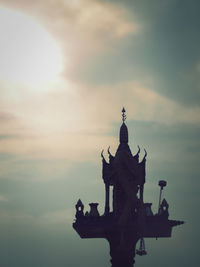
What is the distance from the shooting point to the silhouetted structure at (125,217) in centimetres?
5734

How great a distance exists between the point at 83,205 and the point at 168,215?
905 cm

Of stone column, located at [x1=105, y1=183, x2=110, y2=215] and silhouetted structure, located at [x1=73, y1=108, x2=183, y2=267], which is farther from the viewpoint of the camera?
stone column, located at [x1=105, y1=183, x2=110, y2=215]

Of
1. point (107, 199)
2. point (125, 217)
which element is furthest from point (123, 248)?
point (107, 199)

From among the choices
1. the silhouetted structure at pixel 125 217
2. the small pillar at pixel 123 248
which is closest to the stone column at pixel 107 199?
the silhouetted structure at pixel 125 217

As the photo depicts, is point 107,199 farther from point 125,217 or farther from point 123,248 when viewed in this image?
point 123,248

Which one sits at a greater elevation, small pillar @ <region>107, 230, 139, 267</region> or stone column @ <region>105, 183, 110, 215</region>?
stone column @ <region>105, 183, 110, 215</region>

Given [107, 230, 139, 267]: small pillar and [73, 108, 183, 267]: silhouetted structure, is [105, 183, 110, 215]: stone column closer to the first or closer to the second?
[73, 108, 183, 267]: silhouetted structure

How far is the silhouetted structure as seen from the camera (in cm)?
5734

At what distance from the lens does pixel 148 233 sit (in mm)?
58094

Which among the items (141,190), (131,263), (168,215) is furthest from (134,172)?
(131,263)

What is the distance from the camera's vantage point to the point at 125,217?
57.1 metres

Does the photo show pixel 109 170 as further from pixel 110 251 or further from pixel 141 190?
pixel 110 251

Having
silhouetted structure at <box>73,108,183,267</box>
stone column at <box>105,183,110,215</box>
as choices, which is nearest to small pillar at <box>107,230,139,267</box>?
silhouetted structure at <box>73,108,183,267</box>

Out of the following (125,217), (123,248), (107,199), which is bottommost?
(123,248)
